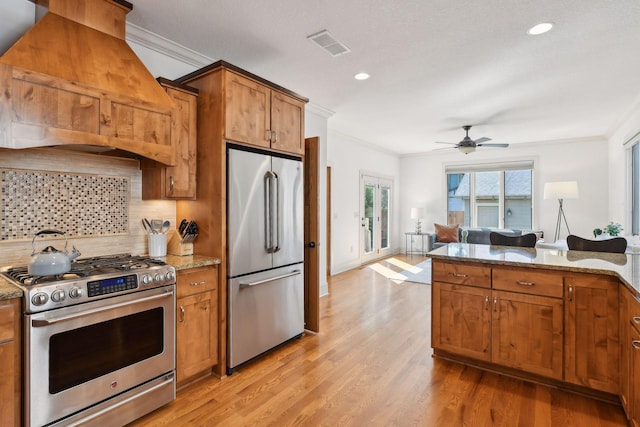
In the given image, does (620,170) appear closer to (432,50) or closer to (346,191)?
(346,191)

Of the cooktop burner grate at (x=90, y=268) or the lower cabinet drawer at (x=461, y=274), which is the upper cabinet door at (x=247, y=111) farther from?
the lower cabinet drawer at (x=461, y=274)

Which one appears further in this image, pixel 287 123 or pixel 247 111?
pixel 287 123

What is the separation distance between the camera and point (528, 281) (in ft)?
8.06

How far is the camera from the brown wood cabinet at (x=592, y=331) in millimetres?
2172

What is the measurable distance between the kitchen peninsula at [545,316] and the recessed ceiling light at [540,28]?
182 cm

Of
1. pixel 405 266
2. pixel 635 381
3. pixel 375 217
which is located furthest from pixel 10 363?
pixel 375 217

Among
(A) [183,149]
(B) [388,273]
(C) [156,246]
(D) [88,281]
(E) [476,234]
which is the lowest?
(B) [388,273]

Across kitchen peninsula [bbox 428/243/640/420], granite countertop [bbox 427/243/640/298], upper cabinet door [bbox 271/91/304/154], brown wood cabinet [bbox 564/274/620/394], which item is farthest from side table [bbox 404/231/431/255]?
brown wood cabinet [bbox 564/274/620/394]

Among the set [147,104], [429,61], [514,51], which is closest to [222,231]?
[147,104]

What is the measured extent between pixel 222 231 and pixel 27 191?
4.12ft

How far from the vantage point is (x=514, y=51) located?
307cm

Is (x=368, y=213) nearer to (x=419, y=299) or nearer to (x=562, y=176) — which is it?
(x=419, y=299)

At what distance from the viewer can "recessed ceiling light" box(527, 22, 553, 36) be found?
8.57 ft

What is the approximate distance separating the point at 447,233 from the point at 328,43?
19.9 ft
